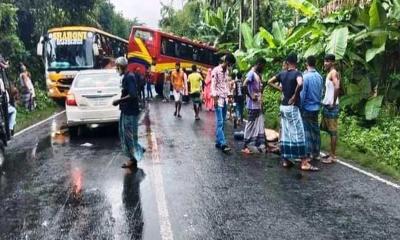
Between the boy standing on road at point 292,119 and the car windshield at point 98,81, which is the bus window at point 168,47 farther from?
the boy standing on road at point 292,119

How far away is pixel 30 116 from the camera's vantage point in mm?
19484

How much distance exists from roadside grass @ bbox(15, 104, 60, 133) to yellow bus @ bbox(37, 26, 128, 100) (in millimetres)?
1177

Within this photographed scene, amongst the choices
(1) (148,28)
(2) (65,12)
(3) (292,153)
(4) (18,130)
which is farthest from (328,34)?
(2) (65,12)

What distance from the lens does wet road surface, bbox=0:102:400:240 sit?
6.07 meters

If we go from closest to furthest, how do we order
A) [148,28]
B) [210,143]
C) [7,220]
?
[7,220] < [210,143] < [148,28]

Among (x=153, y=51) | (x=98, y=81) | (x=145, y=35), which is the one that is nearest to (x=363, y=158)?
(x=98, y=81)

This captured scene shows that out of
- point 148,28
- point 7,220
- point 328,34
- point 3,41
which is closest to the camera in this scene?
point 7,220

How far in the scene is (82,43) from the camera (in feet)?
79.6

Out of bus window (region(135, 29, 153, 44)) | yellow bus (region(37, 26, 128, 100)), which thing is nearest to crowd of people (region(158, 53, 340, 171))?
yellow bus (region(37, 26, 128, 100))

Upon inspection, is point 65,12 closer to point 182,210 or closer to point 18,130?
point 18,130

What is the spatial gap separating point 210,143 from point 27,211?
600 centimetres

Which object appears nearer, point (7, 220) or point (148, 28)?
point (7, 220)

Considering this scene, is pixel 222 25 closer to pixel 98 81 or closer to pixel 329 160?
pixel 98 81

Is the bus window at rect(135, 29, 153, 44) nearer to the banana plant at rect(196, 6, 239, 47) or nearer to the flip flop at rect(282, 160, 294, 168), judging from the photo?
the banana plant at rect(196, 6, 239, 47)
